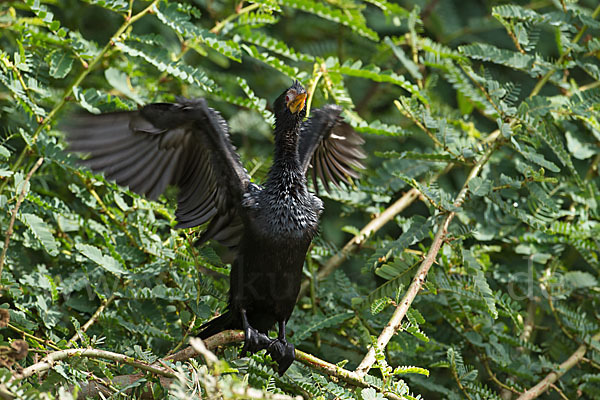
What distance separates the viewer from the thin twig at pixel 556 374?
310cm

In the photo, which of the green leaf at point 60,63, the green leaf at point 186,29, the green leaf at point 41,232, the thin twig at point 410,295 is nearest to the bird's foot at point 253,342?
the thin twig at point 410,295

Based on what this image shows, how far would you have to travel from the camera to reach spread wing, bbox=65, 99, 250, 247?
2.82 metres

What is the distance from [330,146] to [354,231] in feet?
1.46

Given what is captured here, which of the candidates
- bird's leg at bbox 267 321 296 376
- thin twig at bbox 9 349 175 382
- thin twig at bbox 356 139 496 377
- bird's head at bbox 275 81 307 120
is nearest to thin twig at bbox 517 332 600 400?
thin twig at bbox 356 139 496 377

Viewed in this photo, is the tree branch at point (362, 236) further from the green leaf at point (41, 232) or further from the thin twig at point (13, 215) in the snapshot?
the thin twig at point (13, 215)

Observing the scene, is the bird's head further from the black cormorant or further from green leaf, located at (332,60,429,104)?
green leaf, located at (332,60,429,104)

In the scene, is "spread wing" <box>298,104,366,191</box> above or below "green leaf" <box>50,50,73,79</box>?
below

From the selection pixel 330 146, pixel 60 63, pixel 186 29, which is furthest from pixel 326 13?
pixel 60 63

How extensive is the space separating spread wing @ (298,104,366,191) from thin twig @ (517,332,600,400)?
127cm

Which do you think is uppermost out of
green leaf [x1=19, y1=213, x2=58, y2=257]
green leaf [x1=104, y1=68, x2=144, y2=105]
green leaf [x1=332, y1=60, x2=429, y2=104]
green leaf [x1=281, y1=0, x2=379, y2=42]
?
green leaf [x1=281, y1=0, x2=379, y2=42]

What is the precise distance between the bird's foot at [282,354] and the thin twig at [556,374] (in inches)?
41.3

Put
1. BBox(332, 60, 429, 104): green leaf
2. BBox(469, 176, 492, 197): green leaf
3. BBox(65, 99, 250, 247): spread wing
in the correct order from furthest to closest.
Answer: BBox(332, 60, 429, 104): green leaf < BBox(469, 176, 492, 197): green leaf < BBox(65, 99, 250, 247): spread wing

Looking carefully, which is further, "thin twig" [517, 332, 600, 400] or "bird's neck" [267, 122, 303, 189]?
"thin twig" [517, 332, 600, 400]

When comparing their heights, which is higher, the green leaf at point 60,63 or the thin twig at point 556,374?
the green leaf at point 60,63
